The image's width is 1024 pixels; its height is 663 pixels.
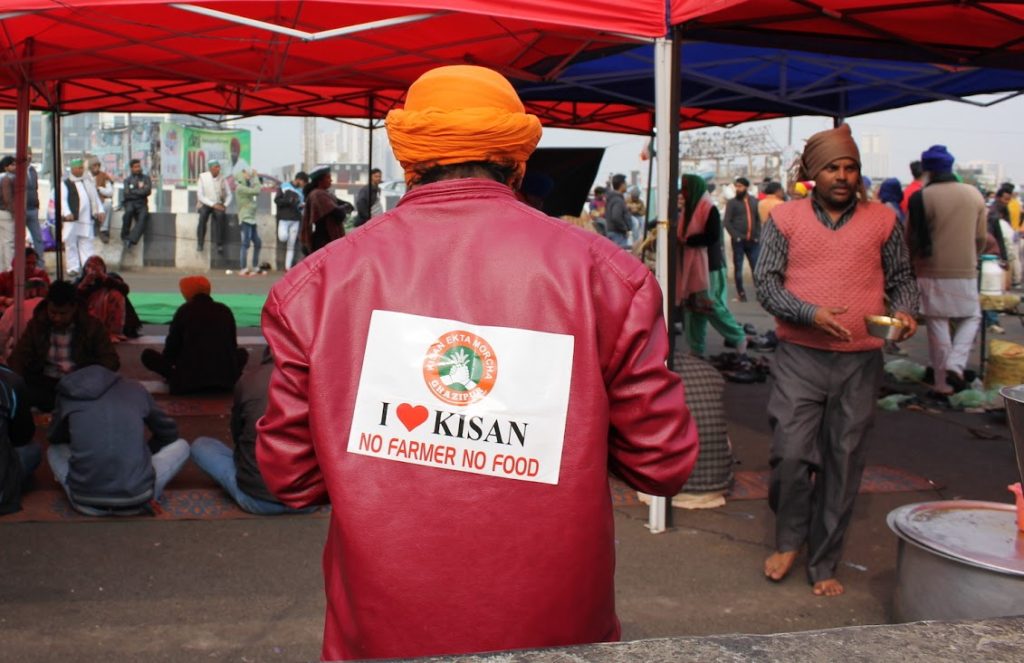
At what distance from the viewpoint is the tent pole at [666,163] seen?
18.1ft

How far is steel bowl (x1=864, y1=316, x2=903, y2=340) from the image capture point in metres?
4.57

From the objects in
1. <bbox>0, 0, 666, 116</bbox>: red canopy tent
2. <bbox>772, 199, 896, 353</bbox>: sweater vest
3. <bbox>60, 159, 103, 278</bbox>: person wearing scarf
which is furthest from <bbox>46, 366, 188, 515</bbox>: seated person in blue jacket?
<bbox>60, 159, 103, 278</bbox>: person wearing scarf

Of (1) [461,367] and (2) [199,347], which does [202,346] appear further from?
(1) [461,367]

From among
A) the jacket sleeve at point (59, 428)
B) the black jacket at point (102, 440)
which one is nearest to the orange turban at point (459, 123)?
the black jacket at point (102, 440)

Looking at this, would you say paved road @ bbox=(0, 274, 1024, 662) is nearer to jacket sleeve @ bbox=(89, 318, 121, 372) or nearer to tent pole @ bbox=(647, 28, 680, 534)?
tent pole @ bbox=(647, 28, 680, 534)

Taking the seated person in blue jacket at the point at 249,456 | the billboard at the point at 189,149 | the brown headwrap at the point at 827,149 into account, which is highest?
the billboard at the point at 189,149

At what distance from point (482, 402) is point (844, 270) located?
317 cm

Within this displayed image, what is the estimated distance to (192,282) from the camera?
9.23 metres

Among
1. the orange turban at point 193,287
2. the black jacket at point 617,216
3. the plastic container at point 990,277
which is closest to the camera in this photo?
the orange turban at point 193,287

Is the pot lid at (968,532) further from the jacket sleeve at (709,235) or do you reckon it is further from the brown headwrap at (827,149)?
the jacket sleeve at (709,235)

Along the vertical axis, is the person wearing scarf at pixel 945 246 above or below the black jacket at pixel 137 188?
below

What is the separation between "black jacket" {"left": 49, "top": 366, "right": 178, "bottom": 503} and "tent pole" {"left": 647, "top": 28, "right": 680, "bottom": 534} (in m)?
2.61

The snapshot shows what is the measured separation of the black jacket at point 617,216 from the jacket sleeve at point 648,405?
17.2 m

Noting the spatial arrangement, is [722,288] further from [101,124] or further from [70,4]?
[101,124]
